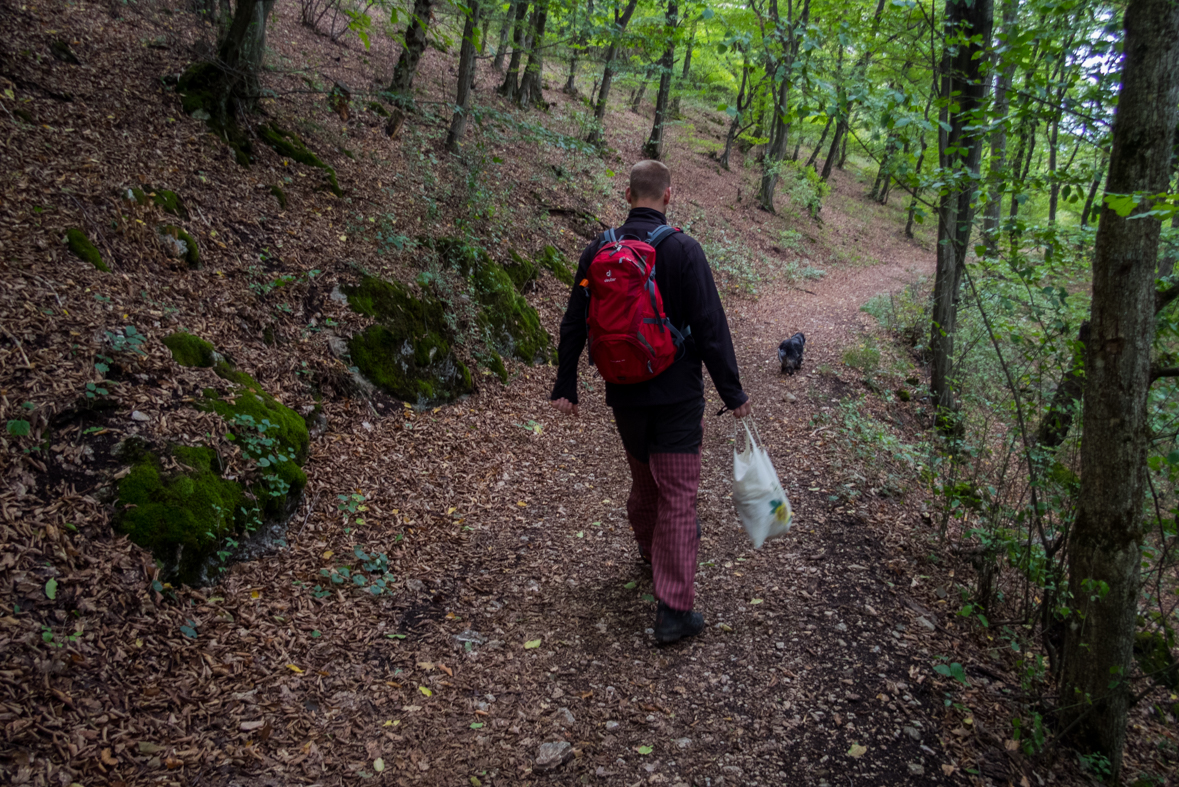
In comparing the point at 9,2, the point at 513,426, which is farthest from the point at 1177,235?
the point at 9,2

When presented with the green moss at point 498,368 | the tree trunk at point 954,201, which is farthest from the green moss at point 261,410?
the tree trunk at point 954,201

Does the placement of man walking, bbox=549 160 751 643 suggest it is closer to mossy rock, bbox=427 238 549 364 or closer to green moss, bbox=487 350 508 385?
green moss, bbox=487 350 508 385

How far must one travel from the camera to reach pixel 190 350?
4.19 metres

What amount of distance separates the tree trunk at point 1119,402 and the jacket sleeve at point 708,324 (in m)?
1.56

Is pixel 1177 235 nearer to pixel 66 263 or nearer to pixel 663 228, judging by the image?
pixel 663 228

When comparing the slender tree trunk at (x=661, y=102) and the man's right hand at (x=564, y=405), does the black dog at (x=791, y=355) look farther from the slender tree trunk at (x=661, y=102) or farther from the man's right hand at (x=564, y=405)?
the slender tree trunk at (x=661, y=102)

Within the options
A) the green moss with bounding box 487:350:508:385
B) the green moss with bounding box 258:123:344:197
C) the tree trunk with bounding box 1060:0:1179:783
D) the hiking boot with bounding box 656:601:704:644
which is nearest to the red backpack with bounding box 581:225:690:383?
the hiking boot with bounding box 656:601:704:644

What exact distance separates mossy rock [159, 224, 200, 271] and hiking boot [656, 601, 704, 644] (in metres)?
4.60

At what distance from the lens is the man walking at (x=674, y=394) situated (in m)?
3.17

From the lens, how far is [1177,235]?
4445 mm

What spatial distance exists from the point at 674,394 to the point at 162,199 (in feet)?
15.9

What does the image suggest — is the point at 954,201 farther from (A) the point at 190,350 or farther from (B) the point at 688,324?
(A) the point at 190,350

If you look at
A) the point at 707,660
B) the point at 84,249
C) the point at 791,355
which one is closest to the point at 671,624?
the point at 707,660

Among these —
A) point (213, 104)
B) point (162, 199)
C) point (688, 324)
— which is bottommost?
point (162, 199)
